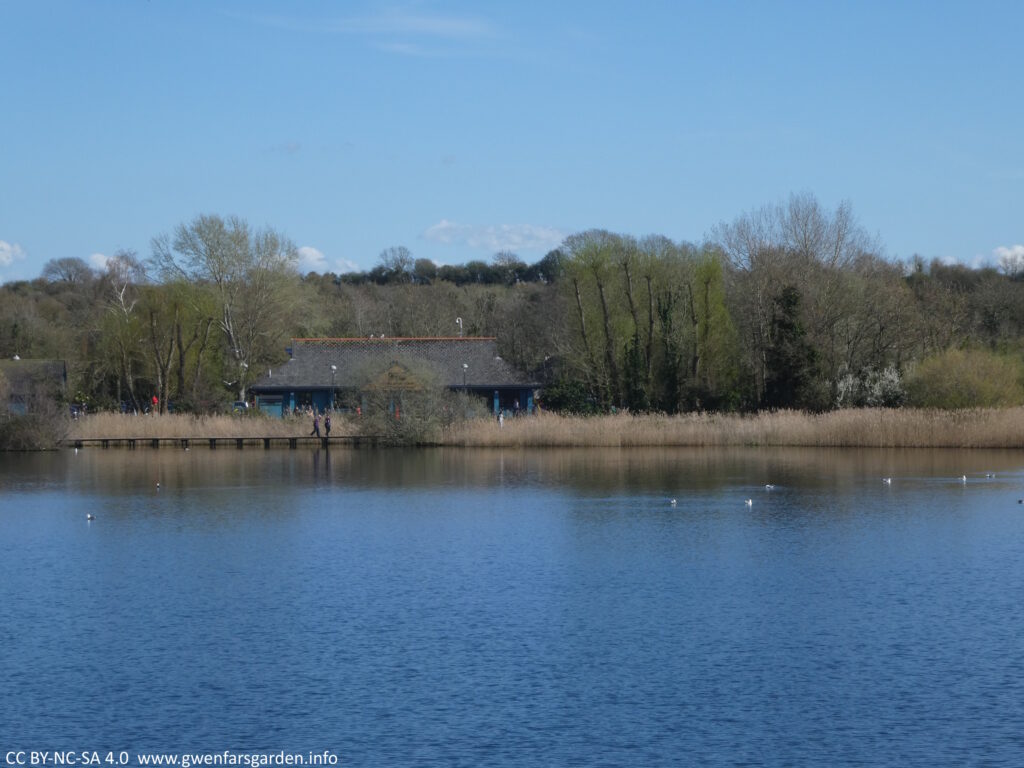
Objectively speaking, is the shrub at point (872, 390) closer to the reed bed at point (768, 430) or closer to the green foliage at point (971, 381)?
the green foliage at point (971, 381)

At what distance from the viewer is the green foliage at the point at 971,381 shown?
170 ft

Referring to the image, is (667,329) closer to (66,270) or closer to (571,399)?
(571,399)

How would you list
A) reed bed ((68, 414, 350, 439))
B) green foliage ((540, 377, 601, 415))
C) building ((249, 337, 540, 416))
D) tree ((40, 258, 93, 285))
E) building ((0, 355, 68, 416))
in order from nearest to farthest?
reed bed ((68, 414, 350, 439)) < green foliage ((540, 377, 601, 415)) < building ((0, 355, 68, 416)) < building ((249, 337, 540, 416)) < tree ((40, 258, 93, 285))

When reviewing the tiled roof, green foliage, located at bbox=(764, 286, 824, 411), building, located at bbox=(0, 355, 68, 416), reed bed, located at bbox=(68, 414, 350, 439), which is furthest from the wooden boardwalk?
green foliage, located at bbox=(764, 286, 824, 411)

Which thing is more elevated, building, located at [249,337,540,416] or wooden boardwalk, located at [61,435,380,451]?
building, located at [249,337,540,416]

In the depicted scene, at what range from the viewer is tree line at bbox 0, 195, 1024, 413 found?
192ft

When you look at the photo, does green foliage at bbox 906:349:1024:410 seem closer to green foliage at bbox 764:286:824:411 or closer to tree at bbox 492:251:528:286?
green foliage at bbox 764:286:824:411

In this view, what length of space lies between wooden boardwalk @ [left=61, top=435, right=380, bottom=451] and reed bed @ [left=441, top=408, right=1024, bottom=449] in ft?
18.5

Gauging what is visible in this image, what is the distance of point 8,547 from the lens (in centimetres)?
2714

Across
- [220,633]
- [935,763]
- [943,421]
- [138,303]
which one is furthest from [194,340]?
[935,763]

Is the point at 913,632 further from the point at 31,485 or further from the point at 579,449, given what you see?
the point at 579,449

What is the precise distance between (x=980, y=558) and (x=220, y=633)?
1464 centimetres

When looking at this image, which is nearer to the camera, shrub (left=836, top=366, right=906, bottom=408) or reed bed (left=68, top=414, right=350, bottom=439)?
shrub (left=836, top=366, right=906, bottom=408)

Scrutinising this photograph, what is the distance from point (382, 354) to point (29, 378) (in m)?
20.7
